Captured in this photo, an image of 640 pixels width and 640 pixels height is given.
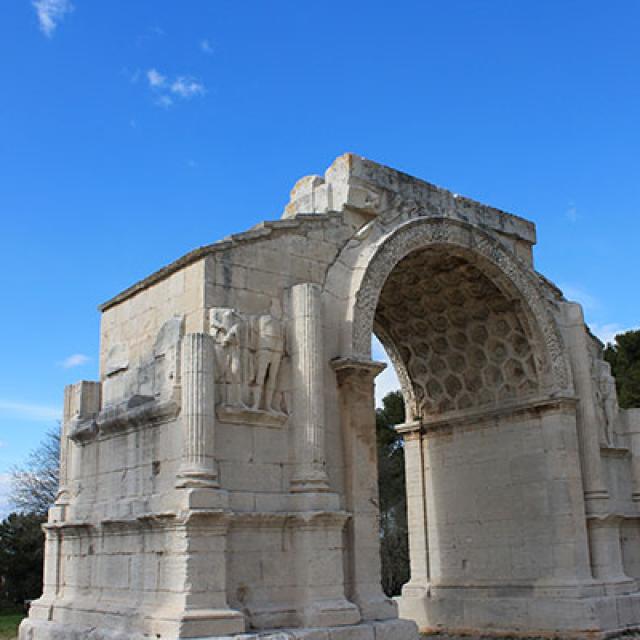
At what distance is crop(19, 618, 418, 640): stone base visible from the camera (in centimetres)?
920

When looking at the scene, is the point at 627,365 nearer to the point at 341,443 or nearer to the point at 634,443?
the point at 634,443

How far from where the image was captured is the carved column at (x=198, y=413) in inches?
366

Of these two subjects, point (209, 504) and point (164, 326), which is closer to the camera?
point (209, 504)

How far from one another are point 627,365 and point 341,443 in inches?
745

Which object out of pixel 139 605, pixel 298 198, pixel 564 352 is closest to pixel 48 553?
pixel 139 605

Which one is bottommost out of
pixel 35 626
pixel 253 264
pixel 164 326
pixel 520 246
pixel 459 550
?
pixel 35 626

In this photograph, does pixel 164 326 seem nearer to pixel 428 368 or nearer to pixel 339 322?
pixel 339 322

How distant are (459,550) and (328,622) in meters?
5.75

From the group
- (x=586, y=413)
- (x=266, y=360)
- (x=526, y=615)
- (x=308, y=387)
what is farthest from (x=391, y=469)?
(x=266, y=360)

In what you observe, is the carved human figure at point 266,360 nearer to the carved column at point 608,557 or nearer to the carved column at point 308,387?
the carved column at point 308,387

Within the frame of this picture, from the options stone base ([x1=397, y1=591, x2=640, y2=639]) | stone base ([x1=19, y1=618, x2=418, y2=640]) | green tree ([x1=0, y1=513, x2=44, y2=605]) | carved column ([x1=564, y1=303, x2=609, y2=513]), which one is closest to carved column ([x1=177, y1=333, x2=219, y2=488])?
stone base ([x1=19, y1=618, x2=418, y2=640])

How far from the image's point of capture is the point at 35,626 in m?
11.4

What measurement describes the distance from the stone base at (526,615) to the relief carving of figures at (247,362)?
5937mm

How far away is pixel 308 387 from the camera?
1034 cm
